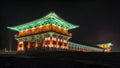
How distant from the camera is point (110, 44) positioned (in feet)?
331

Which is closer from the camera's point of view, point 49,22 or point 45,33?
point 49,22

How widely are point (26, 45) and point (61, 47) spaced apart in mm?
13907

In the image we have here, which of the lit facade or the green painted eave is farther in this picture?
the lit facade

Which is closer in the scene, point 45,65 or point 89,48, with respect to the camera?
point 45,65

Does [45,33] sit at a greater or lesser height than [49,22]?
lesser

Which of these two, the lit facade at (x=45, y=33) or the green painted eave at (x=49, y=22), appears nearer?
the green painted eave at (x=49, y=22)

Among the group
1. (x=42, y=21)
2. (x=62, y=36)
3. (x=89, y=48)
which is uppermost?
(x=42, y=21)

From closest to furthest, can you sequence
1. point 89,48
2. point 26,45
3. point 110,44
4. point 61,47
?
point 61,47
point 26,45
point 89,48
point 110,44

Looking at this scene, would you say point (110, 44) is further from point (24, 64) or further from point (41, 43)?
point (24, 64)

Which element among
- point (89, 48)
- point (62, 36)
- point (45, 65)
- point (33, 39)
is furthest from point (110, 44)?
point (45, 65)

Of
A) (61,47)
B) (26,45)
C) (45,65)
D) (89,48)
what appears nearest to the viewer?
(45,65)

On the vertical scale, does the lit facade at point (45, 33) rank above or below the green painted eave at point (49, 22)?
below

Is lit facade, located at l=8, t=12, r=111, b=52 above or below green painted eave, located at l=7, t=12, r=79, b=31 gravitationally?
below

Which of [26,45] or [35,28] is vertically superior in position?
[35,28]
